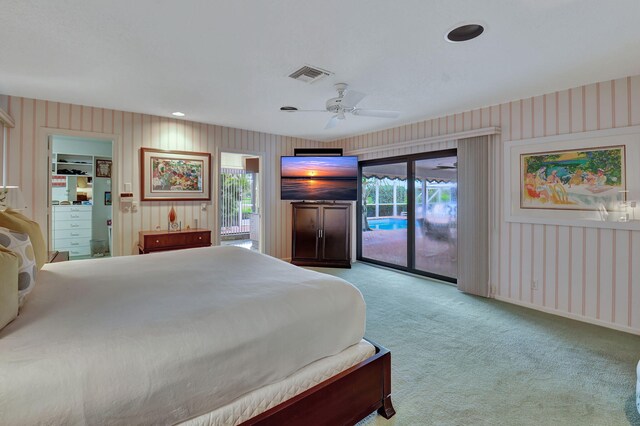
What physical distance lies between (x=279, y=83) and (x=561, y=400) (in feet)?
11.3

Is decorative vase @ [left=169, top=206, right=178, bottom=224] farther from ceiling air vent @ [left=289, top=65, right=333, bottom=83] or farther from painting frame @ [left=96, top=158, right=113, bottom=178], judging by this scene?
painting frame @ [left=96, top=158, right=113, bottom=178]

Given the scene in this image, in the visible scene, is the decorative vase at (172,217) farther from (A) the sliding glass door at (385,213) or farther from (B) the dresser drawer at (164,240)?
(A) the sliding glass door at (385,213)

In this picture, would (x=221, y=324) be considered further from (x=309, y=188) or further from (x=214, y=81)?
(x=309, y=188)

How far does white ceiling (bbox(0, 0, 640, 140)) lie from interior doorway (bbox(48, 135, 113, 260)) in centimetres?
298

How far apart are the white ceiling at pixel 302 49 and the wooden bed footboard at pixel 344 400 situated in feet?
7.17

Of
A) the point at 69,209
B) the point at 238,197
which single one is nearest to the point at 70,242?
the point at 69,209

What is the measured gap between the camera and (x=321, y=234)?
225 inches

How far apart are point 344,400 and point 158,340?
101cm

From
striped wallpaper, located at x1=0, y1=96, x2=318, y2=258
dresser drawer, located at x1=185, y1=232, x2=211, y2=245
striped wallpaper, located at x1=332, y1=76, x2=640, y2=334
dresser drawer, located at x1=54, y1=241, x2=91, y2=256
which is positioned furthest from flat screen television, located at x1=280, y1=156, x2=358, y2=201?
dresser drawer, located at x1=54, y1=241, x2=91, y2=256

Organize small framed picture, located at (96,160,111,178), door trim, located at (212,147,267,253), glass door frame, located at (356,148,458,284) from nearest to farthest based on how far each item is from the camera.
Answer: glass door frame, located at (356,148,458,284), door trim, located at (212,147,267,253), small framed picture, located at (96,160,111,178)

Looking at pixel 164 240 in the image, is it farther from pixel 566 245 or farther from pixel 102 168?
pixel 566 245

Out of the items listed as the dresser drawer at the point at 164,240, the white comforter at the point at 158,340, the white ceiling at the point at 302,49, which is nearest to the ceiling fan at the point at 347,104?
the white ceiling at the point at 302,49

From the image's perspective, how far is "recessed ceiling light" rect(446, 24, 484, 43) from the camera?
2186mm

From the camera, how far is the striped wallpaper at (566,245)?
3016 mm
